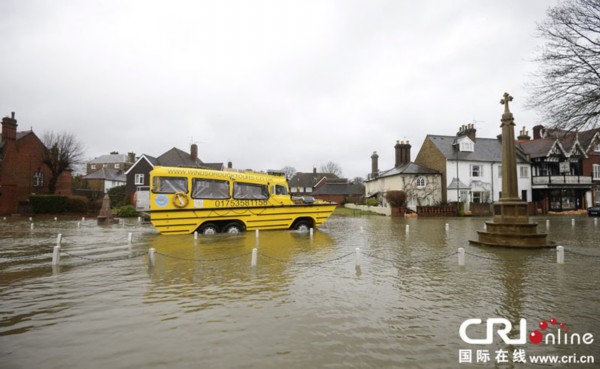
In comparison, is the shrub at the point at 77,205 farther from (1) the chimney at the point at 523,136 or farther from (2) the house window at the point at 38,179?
(1) the chimney at the point at 523,136

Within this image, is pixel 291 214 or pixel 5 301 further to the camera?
pixel 291 214

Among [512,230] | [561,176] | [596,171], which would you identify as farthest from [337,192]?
[512,230]

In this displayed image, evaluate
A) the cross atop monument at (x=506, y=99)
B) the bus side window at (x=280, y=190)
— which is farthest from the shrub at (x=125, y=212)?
the cross atop monument at (x=506, y=99)

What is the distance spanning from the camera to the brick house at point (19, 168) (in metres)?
31.2

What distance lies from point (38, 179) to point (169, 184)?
31346 mm

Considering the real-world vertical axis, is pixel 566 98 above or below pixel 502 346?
above

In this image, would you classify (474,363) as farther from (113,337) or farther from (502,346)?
(113,337)

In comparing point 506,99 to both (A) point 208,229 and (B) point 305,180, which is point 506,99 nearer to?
(A) point 208,229

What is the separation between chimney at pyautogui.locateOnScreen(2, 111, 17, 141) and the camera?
31.7 metres

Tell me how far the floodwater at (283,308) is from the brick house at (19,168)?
29.2 m

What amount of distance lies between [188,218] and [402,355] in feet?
42.1

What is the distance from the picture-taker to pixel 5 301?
5766 mm

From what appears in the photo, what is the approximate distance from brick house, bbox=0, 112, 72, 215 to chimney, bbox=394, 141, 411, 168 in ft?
137

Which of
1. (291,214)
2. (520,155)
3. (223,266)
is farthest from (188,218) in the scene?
(520,155)
